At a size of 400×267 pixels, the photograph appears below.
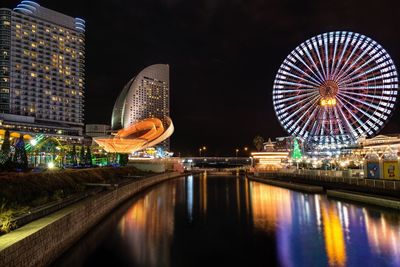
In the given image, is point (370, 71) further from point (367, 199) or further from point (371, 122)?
point (367, 199)

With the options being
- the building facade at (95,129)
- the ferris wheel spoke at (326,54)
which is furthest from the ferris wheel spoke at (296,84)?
the building facade at (95,129)

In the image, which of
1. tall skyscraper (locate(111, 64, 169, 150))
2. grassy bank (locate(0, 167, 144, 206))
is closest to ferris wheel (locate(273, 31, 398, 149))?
grassy bank (locate(0, 167, 144, 206))

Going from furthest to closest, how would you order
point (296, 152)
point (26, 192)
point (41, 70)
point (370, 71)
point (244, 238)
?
point (41, 70) → point (296, 152) → point (370, 71) → point (26, 192) → point (244, 238)

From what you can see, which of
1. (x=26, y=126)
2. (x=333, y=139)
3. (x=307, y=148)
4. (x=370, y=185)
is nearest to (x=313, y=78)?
(x=333, y=139)

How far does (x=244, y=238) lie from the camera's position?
68.8 feet

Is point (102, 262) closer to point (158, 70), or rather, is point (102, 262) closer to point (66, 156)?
point (66, 156)

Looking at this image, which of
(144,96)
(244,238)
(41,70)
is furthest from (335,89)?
(144,96)

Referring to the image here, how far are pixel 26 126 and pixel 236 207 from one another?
299ft

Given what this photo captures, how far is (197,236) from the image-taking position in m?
21.5

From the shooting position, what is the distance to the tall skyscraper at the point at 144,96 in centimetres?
11556

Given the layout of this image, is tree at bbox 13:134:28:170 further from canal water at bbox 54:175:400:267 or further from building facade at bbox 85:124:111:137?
building facade at bbox 85:124:111:137

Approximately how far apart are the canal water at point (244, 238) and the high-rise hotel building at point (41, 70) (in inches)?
3464

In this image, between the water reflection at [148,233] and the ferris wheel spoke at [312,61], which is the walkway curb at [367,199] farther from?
the ferris wheel spoke at [312,61]

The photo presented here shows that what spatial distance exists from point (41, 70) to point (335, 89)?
323 ft
